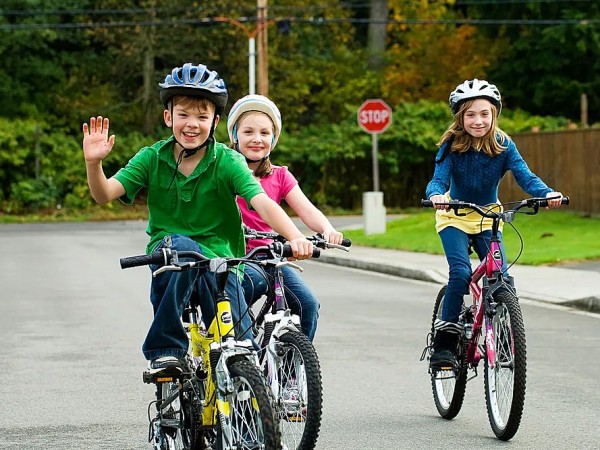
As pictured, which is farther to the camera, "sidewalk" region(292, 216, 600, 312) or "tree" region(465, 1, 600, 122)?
"tree" region(465, 1, 600, 122)

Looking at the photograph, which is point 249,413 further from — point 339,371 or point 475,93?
point 339,371

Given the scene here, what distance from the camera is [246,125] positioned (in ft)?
24.2

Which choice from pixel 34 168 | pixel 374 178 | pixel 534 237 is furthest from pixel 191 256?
pixel 34 168

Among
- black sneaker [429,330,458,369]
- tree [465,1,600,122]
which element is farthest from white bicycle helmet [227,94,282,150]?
tree [465,1,600,122]

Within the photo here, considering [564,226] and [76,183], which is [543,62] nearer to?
[76,183]

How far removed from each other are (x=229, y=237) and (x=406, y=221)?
2587cm

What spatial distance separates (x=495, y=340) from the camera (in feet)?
25.4

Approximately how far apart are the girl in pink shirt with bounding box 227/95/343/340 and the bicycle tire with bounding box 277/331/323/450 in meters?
1.00

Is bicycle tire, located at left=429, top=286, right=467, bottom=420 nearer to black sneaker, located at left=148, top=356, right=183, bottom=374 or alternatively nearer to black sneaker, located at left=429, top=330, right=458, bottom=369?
black sneaker, located at left=429, top=330, right=458, bottom=369

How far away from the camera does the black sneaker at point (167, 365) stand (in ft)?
20.4

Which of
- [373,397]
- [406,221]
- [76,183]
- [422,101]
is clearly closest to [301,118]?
[422,101]

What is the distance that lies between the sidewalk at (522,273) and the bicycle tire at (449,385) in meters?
6.68

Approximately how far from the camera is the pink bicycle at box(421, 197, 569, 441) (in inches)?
291

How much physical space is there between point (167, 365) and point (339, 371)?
426 cm
